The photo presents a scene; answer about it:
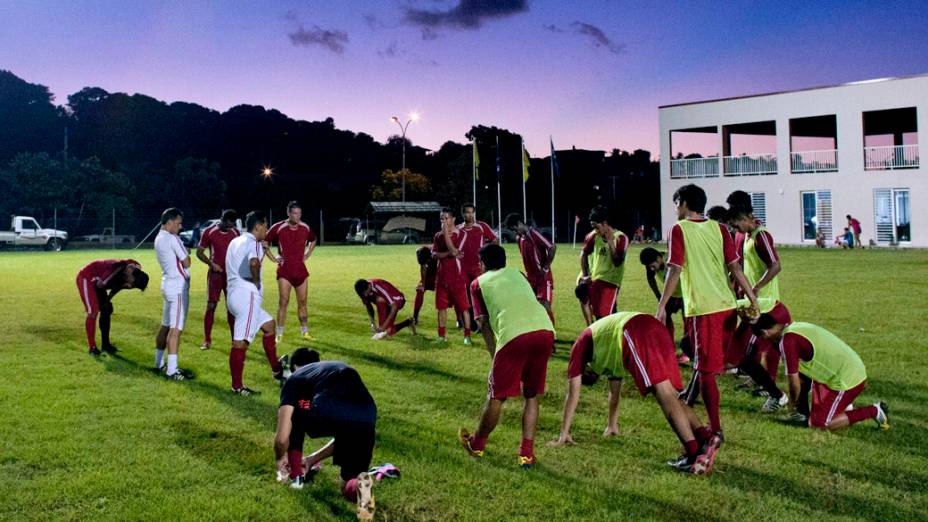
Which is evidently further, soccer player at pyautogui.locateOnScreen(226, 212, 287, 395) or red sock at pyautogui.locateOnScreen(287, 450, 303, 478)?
soccer player at pyautogui.locateOnScreen(226, 212, 287, 395)

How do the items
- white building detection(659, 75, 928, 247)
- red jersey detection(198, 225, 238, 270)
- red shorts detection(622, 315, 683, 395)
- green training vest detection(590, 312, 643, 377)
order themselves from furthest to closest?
white building detection(659, 75, 928, 247) → red jersey detection(198, 225, 238, 270) → green training vest detection(590, 312, 643, 377) → red shorts detection(622, 315, 683, 395)

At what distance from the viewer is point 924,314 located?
1399 centimetres

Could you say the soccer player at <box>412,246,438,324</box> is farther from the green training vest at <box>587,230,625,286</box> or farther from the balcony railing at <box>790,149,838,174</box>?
the balcony railing at <box>790,149,838,174</box>

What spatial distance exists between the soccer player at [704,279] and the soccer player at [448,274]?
5992 millimetres

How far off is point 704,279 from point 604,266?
3877 mm

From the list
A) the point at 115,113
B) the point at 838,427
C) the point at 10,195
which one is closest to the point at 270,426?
the point at 838,427

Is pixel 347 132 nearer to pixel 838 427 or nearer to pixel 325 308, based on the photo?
pixel 325 308

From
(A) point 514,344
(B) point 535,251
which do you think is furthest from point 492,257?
(B) point 535,251

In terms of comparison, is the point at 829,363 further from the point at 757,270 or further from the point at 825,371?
the point at 757,270

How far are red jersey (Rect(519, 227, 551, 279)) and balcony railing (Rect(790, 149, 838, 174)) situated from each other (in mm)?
35903

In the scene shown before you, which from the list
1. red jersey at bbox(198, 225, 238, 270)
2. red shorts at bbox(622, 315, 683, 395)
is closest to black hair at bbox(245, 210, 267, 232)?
red jersey at bbox(198, 225, 238, 270)

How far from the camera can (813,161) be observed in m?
42.9

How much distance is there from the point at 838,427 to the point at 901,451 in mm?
616

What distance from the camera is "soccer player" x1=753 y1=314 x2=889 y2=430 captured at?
668 centimetres
